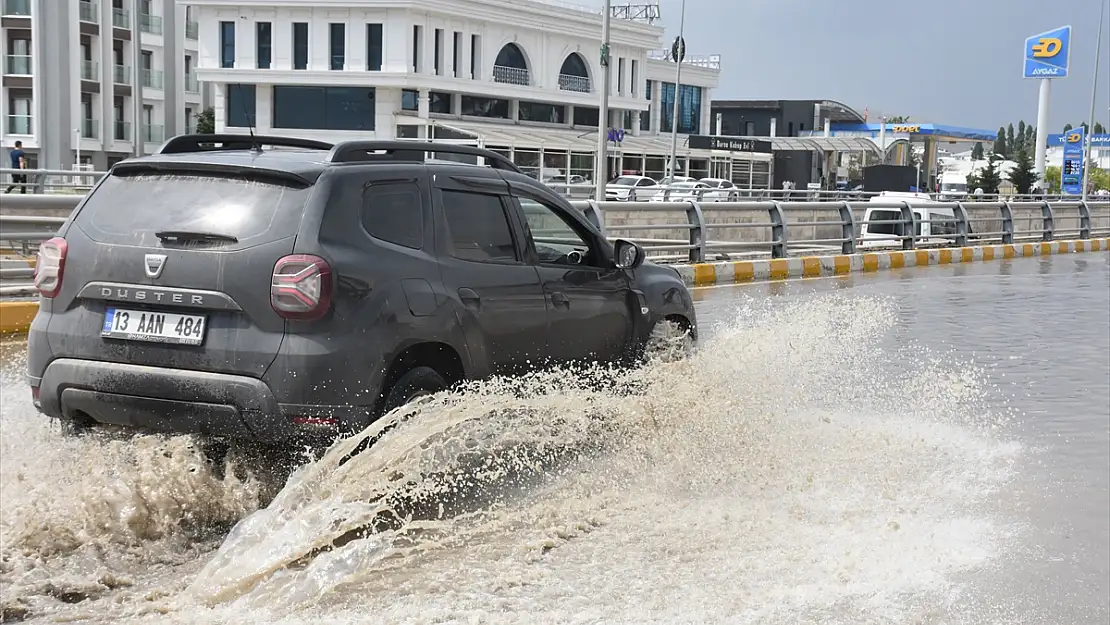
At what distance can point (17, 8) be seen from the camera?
5288 cm

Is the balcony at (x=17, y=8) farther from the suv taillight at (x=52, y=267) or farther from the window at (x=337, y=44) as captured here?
the suv taillight at (x=52, y=267)

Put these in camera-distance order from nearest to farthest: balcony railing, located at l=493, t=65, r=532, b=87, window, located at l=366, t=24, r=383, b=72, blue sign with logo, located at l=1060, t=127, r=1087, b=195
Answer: window, located at l=366, t=24, r=383, b=72
blue sign with logo, located at l=1060, t=127, r=1087, b=195
balcony railing, located at l=493, t=65, r=532, b=87

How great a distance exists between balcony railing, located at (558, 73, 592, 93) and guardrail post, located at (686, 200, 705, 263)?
5342cm

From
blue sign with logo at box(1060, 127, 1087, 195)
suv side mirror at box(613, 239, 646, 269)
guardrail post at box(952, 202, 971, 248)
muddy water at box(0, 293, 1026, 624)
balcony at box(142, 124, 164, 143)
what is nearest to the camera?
muddy water at box(0, 293, 1026, 624)

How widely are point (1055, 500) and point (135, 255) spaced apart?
4595 mm

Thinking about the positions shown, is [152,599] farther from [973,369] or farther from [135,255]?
[973,369]

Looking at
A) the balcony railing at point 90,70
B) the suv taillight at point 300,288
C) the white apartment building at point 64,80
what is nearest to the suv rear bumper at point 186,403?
the suv taillight at point 300,288

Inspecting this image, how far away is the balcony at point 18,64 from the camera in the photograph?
174 ft

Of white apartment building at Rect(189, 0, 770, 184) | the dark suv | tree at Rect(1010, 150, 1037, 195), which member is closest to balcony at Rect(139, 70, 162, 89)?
white apartment building at Rect(189, 0, 770, 184)

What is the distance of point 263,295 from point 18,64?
2098 inches

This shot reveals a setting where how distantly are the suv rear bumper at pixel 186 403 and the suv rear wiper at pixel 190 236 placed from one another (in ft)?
1.79

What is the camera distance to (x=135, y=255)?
537 cm

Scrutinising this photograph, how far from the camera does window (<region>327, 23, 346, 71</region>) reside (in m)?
62.9

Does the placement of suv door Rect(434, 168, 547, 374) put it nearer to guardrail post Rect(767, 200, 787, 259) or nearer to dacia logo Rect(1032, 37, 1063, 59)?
guardrail post Rect(767, 200, 787, 259)
